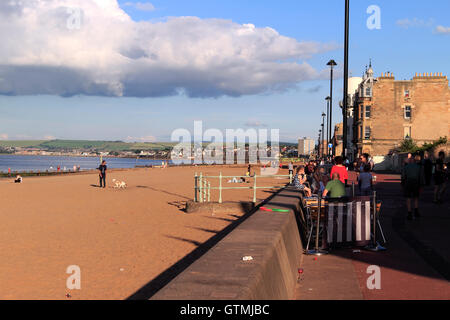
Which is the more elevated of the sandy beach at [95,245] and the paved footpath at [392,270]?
the paved footpath at [392,270]

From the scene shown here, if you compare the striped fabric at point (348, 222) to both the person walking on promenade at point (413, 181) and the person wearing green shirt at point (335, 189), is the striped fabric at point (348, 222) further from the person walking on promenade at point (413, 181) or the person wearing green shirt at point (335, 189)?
the person walking on promenade at point (413, 181)

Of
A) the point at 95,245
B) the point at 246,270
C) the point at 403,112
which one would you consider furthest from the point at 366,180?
the point at 403,112

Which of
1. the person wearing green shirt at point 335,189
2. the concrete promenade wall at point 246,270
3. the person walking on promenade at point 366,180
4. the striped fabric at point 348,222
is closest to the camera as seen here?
the concrete promenade wall at point 246,270

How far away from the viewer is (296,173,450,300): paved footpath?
5820 mm

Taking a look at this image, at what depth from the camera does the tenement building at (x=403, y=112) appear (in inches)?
2417

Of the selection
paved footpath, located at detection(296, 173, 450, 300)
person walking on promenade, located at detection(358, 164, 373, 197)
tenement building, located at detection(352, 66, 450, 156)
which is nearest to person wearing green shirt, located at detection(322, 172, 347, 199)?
paved footpath, located at detection(296, 173, 450, 300)

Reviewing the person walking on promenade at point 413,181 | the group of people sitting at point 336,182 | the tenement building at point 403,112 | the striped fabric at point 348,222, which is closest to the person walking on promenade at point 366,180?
the group of people sitting at point 336,182

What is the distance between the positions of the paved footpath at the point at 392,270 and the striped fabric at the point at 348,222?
0.82 ft

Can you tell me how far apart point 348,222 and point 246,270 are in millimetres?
4263

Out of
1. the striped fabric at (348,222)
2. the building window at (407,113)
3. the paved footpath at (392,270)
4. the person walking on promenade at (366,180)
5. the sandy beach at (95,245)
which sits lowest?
the sandy beach at (95,245)

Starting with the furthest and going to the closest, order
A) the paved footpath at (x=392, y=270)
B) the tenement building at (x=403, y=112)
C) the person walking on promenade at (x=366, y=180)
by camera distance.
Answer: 1. the tenement building at (x=403, y=112)
2. the person walking on promenade at (x=366, y=180)
3. the paved footpath at (x=392, y=270)

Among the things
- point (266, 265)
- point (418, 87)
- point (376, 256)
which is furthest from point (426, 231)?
point (418, 87)

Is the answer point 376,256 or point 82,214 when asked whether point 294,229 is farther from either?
point 82,214

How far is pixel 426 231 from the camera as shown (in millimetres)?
10828
